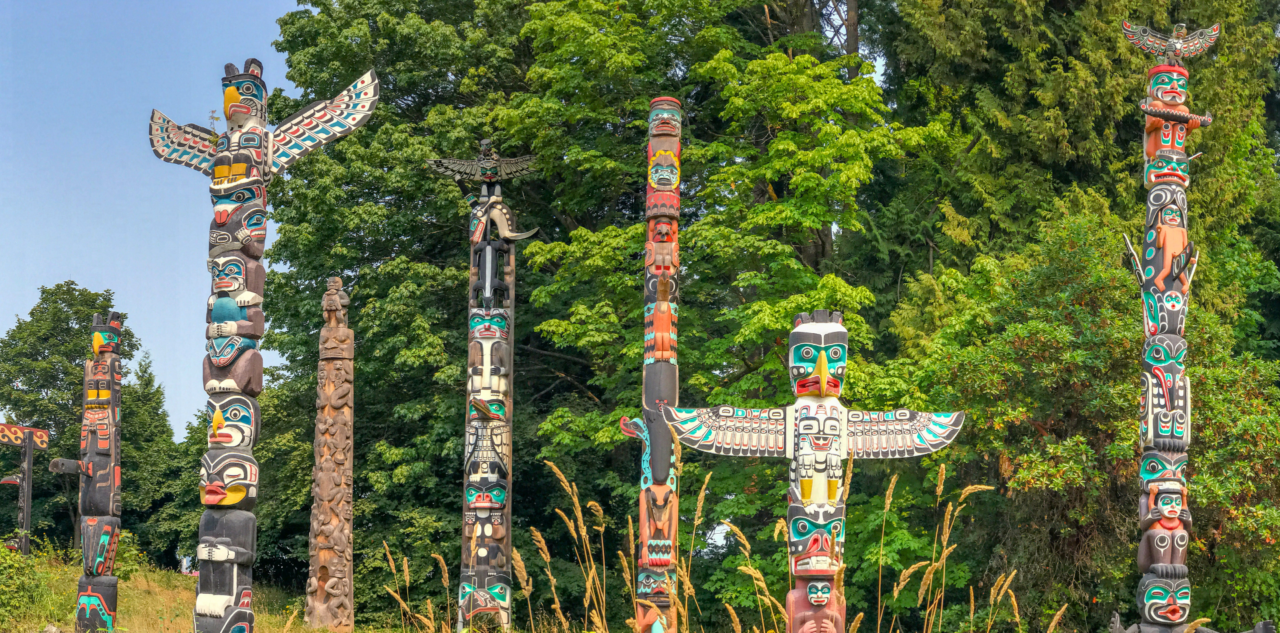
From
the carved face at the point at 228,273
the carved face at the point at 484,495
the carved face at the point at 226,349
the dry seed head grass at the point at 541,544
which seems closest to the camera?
the dry seed head grass at the point at 541,544

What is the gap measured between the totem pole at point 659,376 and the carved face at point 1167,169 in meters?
4.72

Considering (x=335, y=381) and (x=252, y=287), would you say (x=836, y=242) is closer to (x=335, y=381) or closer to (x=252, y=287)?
(x=335, y=381)

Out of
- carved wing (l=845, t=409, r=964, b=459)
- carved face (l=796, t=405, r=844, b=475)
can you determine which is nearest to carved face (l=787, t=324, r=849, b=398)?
carved face (l=796, t=405, r=844, b=475)

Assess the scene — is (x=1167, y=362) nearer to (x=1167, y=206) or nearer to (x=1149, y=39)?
(x=1167, y=206)

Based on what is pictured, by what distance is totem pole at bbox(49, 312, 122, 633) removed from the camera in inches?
502

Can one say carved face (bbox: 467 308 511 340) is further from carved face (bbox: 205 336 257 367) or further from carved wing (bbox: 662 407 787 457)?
carved face (bbox: 205 336 257 367)

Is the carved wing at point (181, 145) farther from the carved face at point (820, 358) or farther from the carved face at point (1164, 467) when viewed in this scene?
the carved face at point (1164, 467)

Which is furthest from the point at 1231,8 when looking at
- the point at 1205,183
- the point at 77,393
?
the point at 77,393

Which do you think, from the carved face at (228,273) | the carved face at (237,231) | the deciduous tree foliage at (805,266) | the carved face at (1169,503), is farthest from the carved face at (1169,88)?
the carved face at (228,273)

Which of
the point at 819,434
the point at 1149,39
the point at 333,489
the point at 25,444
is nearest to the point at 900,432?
the point at 819,434

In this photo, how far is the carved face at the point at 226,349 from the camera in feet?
26.9

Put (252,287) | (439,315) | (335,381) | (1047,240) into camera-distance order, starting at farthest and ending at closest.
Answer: (439,315)
(1047,240)
(335,381)
(252,287)

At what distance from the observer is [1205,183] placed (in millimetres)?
16391

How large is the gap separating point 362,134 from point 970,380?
11.1 m
